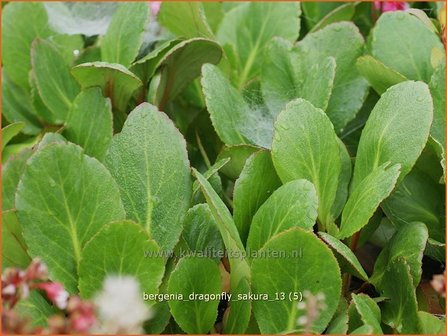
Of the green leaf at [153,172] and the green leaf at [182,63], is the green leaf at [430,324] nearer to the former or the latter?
the green leaf at [153,172]

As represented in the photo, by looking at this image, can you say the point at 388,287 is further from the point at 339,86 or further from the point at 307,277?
the point at 339,86

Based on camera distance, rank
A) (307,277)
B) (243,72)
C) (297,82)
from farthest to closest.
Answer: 1. (243,72)
2. (297,82)
3. (307,277)

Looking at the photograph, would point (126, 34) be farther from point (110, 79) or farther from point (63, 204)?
point (63, 204)

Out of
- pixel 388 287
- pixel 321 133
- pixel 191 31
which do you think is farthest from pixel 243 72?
pixel 388 287

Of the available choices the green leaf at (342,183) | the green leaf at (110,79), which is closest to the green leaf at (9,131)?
the green leaf at (110,79)

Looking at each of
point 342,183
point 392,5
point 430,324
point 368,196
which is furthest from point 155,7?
point 430,324

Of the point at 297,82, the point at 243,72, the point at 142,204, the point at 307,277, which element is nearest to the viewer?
the point at 307,277
